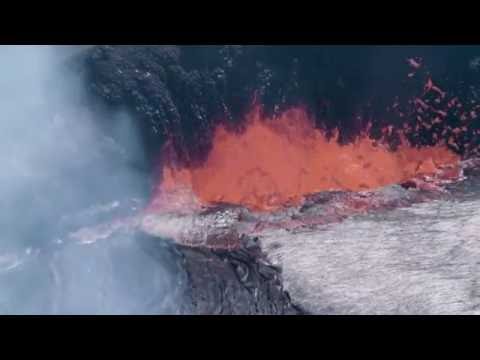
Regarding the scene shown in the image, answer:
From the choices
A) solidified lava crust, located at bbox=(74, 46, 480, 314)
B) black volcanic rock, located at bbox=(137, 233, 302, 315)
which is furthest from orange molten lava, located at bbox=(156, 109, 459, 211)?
black volcanic rock, located at bbox=(137, 233, 302, 315)

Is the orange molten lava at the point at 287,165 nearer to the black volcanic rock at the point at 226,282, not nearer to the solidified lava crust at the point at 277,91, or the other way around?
the solidified lava crust at the point at 277,91

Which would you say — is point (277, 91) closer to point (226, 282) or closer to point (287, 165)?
point (287, 165)

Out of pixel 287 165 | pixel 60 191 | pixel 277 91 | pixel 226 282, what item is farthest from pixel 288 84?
pixel 60 191

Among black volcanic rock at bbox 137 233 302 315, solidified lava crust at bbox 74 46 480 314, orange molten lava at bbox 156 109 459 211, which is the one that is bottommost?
black volcanic rock at bbox 137 233 302 315

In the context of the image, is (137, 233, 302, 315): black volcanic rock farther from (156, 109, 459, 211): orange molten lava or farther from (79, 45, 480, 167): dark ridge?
(79, 45, 480, 167): dark ridge

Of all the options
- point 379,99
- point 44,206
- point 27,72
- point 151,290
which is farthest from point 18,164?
point 379,99

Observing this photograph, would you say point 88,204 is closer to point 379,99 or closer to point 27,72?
point 27,72
